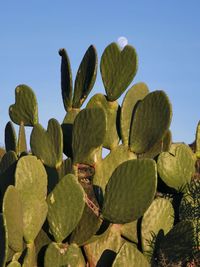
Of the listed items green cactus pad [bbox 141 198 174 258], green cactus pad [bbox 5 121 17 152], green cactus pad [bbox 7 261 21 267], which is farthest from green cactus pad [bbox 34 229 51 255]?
green cactus pad [bbox 5 121 17 152]

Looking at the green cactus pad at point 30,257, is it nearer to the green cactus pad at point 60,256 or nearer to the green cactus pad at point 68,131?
the green cactus pad at point 60,256

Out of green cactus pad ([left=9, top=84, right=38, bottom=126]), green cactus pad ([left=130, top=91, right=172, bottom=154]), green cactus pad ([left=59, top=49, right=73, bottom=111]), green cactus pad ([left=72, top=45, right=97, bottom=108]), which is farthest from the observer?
green cactus pad ([left=9, top=84, right=38, bottom=126])

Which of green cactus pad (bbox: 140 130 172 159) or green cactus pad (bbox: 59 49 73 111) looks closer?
green cactus pad (bbox: 140 130 172 159)

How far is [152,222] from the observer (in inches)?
106

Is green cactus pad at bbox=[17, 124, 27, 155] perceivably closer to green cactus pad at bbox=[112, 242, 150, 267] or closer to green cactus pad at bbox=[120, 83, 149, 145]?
green cactus pad at bbox=[120, 83, 149, 145]

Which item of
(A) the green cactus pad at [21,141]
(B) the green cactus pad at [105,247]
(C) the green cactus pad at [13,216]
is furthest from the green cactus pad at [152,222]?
(A) the green cactus pad at [21,141]

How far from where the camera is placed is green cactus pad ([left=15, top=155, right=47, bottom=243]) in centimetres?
249

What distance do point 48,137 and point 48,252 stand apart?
1.93 feet

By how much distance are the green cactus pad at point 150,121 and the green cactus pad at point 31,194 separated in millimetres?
553

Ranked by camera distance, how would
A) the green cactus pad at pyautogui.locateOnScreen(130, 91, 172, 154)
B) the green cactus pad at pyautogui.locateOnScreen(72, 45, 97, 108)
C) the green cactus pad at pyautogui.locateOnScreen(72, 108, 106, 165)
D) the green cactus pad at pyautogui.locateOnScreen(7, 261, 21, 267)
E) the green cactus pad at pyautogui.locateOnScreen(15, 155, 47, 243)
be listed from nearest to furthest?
the green cactus pad at pyautogui.locateOnScreen(7, 261, 21, 267) < the green cactus pad at pyautogui.locateOnScreen(15, 155, 47, 243) < the green cactus pad at pyautogui.locateOnScreen(72, 108, 106, 165) < the green cactus pad at pyautogui.locateOnScreen(130, 91, 172, 154) < the green cactus pad at pyautogui.locateOnScreen(72, 45, 97, 108)

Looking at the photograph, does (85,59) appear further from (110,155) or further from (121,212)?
(121,212)

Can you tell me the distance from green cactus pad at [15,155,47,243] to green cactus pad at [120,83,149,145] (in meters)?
0.55

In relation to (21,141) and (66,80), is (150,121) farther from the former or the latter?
(21,141)

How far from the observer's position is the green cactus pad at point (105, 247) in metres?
2.67
